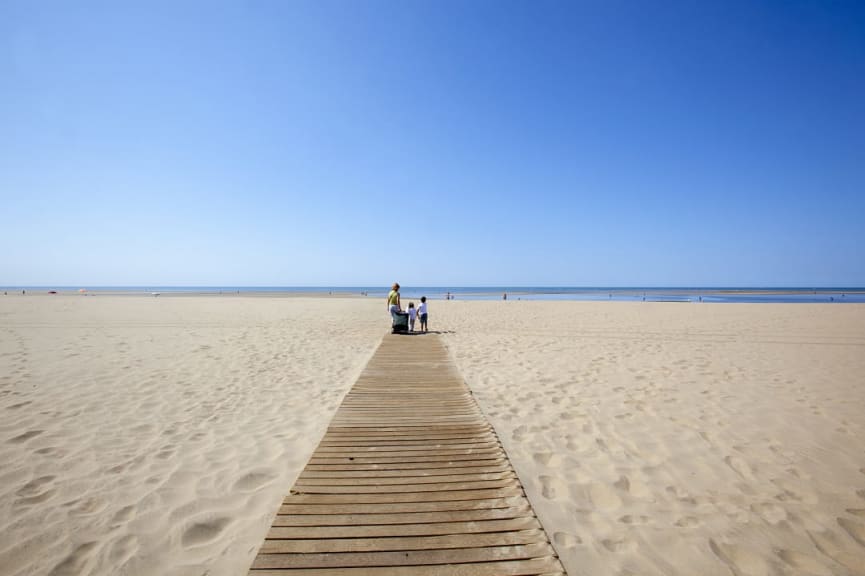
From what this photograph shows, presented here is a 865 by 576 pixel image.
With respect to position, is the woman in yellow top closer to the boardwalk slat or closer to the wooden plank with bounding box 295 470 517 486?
the wooden plank with bounding box 295 470 517 486

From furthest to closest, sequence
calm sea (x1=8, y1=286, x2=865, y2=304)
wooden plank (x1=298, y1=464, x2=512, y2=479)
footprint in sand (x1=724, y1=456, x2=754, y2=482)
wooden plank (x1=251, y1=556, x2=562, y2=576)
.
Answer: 1. calm sea (x1=8, y1=286, x2=865, y2=304)
2. footprint in sand (x1=724, y1=456, x2=754, y2=482)
3. wooden plank (x1=298, y1=464, x2=512, y2=479)
4. wooden plank (x1=251, y1=556, x2=562, y2=576)

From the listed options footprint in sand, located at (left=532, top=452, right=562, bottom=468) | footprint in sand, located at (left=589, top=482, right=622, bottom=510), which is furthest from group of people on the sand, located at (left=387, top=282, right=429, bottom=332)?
footprint in sand, located at (left=589, top=482, right=622, bottom=510)

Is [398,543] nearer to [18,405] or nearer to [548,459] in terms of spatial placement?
[548,459]

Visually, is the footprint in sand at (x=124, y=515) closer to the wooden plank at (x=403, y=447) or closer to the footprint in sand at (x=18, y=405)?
the wooden plank at (x=403, y=447)

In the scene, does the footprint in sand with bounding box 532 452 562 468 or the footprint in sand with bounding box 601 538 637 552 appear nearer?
the footprint in sand with bounding box 601 538 637 552

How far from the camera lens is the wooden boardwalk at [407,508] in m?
2.46

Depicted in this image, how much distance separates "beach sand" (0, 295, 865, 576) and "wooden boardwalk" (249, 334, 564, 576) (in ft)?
0.98

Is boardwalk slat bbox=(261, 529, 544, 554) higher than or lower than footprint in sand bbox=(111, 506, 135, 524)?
higher

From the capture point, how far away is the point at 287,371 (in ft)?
25.6

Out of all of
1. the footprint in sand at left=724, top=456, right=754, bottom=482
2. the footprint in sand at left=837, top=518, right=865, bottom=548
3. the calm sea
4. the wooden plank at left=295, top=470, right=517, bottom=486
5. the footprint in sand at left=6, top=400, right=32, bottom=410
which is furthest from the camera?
the calm sea

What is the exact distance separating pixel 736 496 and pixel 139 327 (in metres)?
18.5

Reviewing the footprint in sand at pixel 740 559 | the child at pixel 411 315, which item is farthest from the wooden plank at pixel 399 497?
the child at pixel 411 315

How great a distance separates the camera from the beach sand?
2.78m

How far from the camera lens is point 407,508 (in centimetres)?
300
